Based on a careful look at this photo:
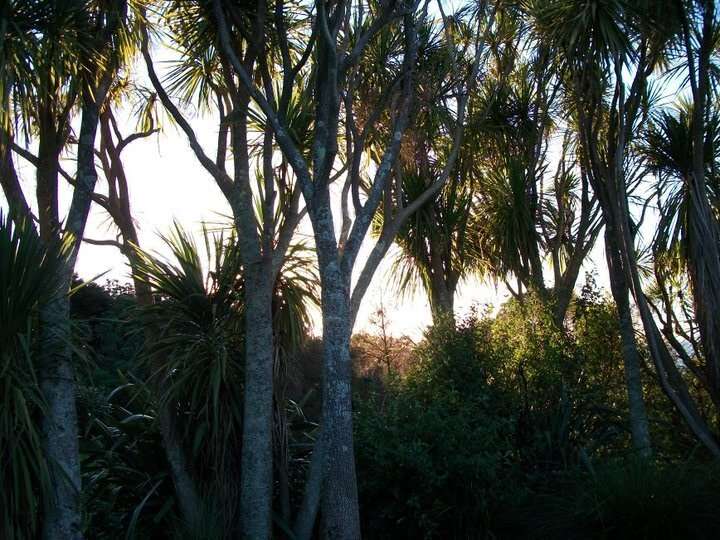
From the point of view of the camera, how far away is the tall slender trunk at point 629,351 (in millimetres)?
8562

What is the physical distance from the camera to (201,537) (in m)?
6.93

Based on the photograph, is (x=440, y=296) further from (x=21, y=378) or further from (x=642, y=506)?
(x=21, y=378)

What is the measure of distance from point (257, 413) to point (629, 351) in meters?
4.28

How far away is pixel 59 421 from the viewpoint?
20.9 ft

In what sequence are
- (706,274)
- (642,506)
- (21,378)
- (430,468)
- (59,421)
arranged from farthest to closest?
(706,274)
(430,468)
(642,506)
(59,421)
(21,378)

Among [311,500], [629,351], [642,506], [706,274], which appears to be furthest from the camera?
[706,274]

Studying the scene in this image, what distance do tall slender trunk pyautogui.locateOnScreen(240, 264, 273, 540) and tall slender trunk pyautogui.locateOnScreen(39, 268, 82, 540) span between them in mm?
1598

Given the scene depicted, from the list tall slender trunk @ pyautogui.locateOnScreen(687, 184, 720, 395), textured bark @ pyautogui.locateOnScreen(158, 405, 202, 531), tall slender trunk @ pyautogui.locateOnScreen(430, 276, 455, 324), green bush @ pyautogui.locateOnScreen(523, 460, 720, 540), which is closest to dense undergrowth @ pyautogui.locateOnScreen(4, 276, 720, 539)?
green bush @ pyautogui.locateOnScreen(523, 460, 720, 540)

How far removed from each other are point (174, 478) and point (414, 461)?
7.83ft

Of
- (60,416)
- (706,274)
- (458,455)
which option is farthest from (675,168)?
(60,416)

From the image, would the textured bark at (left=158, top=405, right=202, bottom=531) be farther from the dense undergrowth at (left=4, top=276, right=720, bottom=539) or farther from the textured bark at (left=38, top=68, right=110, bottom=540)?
the textured bark at (left=38, top=68, right=110, bottom=540)

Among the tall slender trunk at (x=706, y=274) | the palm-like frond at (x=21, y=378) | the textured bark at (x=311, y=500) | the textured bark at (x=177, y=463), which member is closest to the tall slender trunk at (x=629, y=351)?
the tall slender trunk at (x=706, y=274)

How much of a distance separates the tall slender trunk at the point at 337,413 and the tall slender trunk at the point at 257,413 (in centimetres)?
79

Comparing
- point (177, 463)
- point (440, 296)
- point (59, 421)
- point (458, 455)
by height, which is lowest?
point (458, 455)
